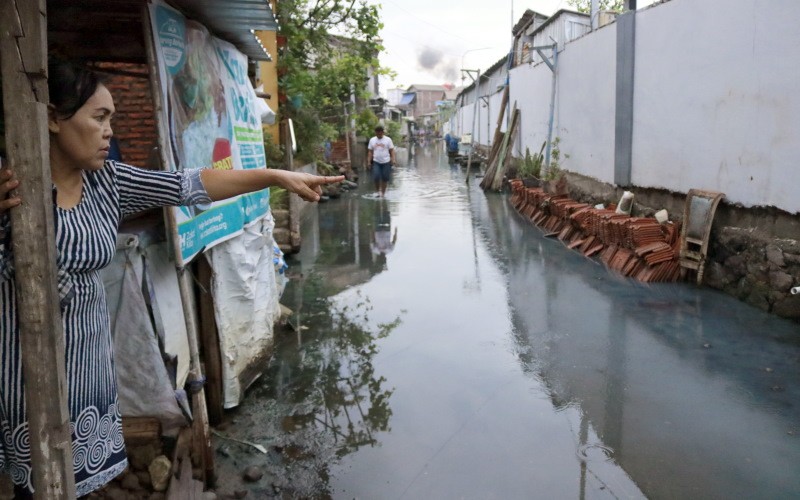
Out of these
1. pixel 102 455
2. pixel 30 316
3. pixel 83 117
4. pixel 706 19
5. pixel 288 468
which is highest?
pixel 706 19

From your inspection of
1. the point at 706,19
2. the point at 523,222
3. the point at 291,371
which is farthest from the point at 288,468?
the point at 523,222

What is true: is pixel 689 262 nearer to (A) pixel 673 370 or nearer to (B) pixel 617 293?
(B) pixel 617 293

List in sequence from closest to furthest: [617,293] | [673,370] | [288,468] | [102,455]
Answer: [102,455] < [288,468] < [673,370] < [617,293]

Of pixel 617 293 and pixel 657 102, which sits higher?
pixel 657 102

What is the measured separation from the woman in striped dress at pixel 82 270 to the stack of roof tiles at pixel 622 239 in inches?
246

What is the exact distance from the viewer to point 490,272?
785 centimetres

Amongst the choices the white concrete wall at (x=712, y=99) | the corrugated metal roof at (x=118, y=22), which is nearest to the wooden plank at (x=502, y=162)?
the white concrete wall at (x=712, y=99)

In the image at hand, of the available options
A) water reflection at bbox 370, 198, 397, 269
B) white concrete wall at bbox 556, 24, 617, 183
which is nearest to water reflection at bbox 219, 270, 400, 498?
water reflection at bbox 370, 198, 397, 269

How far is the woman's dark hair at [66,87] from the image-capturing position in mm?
1837

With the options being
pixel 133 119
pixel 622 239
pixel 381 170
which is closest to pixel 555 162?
pixel 381 170

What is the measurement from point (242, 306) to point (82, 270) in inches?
96.1

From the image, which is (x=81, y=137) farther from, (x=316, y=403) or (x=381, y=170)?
(x=381, y=170)

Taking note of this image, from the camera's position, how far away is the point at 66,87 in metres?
1.85

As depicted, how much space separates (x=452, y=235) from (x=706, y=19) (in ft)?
15.9
